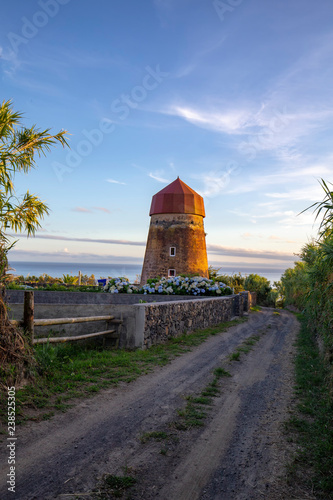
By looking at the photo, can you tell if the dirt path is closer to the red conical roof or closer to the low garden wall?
the low garden wall

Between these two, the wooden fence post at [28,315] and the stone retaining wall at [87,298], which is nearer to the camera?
the wooden fence post at [28,315]

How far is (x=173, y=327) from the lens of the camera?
11438mm

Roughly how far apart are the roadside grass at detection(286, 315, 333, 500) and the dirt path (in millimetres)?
169

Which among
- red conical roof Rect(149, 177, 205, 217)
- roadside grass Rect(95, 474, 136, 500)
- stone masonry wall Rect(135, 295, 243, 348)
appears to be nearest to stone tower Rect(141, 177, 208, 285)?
red conical roof Rect(149, 177, 205, 217)

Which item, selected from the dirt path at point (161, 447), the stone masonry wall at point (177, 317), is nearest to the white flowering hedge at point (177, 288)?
the stone masonry wall at point (177, 317)

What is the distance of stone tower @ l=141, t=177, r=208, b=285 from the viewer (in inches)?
1236

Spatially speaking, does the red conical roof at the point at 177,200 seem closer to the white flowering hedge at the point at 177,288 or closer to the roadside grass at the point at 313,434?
the white flowering hedge at the point at 177,288

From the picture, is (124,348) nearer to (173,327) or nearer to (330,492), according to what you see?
(173,327)

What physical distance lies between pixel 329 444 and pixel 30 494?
3282 mm

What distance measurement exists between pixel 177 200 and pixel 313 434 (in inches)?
1092

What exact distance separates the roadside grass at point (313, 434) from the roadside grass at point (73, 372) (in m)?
3.02

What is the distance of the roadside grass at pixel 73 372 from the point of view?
519cm

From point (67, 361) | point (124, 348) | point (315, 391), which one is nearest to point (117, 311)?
point (124, 348)

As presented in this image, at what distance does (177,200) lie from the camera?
31516mm
